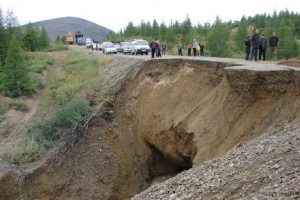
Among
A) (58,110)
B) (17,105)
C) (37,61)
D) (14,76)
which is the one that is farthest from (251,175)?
(37,61)

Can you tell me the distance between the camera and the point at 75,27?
150m

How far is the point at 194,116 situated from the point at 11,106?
557 inches

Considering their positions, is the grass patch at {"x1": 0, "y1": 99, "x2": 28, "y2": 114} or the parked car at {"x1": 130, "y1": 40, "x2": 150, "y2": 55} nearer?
the grass patch at {"x1": 0, "y1": 99, "x2": 28, "y2": 114}

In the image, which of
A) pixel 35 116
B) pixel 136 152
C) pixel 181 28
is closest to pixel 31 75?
pixel 35 116

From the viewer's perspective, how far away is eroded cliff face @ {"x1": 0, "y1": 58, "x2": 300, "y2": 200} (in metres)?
13.7

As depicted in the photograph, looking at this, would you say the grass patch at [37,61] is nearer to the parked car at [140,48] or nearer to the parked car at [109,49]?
the parked car at [109,49]

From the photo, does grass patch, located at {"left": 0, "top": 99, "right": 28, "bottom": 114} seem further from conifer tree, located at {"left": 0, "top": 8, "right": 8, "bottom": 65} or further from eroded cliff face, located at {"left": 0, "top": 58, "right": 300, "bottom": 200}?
eroded cliff face, located at {"left": 0, "top": 58, "right": 300, "bottom": 200}

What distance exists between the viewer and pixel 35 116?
2352 cm

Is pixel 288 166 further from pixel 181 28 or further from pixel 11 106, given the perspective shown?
→ pixel 181 28

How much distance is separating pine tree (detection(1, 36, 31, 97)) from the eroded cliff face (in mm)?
9096

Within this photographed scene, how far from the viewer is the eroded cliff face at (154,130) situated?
13.7m

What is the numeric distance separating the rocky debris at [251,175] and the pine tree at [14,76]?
19.1m

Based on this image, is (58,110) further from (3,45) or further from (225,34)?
(225,34)

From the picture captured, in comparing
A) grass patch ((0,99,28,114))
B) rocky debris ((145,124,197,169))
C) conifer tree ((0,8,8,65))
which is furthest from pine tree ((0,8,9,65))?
rocky debris ((145,124,197,169))
